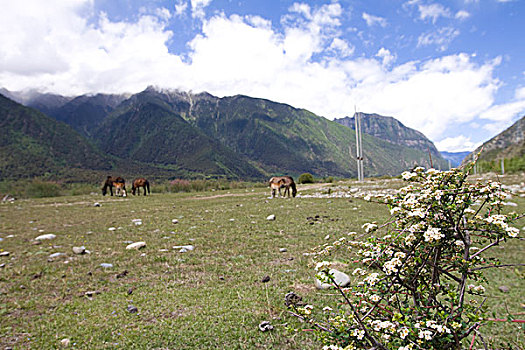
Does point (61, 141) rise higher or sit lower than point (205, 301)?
higher

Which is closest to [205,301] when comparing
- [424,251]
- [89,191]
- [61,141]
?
[424,251]

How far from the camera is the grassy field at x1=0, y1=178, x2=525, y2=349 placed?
3.83 metres

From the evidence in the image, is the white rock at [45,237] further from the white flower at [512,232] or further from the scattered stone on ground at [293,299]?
the white flower at [512,232]

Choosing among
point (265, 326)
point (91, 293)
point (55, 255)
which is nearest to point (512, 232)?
point (265, 326)

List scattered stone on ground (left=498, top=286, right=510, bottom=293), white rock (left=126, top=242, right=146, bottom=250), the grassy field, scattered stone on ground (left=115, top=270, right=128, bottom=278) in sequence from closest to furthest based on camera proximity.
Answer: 1. the grassy field
2. scattered stone on ground (left=498, top=286, right=510, bottom=293)
3. scattered stone on ground (left=115, top=270, right=128, bottom=278)
4. white rock (left=126, top=242, right=146, bottom=250)

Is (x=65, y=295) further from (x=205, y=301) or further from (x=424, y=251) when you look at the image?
(x=424, y=251)

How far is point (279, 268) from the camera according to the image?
616cm

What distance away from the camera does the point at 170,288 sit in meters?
5.33

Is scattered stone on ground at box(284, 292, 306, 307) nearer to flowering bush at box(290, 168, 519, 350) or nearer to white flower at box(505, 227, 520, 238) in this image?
flowering bush at box(290, 168, 519, 350)

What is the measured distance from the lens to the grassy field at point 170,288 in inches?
151

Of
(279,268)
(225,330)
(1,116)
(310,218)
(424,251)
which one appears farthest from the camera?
(1,116)

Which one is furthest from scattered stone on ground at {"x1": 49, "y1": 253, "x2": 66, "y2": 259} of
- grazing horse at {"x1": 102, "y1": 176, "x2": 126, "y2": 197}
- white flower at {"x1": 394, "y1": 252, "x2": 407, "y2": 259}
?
grazing horse at {"x1": 102, "y1": 176, "x2": 126, "y2": 197}

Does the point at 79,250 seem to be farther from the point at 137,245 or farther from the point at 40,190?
the point at 40,190

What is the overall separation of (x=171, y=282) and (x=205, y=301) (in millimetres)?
1183
